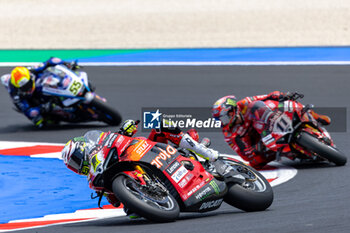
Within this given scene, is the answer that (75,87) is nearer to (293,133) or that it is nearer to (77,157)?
(293,133)

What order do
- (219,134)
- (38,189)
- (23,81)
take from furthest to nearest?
(23,81) → (219,134) → (38,189)

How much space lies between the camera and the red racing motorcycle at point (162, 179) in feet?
21.8

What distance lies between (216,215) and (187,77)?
1206 centimetres

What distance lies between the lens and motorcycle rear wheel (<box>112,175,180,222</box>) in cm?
636

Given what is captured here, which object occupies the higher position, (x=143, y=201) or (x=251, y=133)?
(x=143, y=201)

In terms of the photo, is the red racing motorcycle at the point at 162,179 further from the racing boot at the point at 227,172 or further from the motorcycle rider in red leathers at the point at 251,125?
the motorcycle rider in red leathers at the point at 251,125

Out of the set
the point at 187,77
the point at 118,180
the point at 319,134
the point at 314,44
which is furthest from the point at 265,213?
the point at 314,44

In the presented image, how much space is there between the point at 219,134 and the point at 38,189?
4510 mm

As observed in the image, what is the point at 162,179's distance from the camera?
6.98 meters

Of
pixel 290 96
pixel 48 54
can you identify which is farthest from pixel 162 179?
pixel 48 54

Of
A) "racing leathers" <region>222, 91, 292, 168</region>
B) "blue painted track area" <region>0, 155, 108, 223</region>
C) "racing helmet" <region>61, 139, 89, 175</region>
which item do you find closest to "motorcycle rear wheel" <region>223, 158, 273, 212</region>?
"racing helmet" <region>61, 139, 89, 175</region>

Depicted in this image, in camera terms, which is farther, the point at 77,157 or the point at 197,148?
the point at 197,148

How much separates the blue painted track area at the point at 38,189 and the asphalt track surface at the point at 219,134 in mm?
1280

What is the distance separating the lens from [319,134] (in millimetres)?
10391
